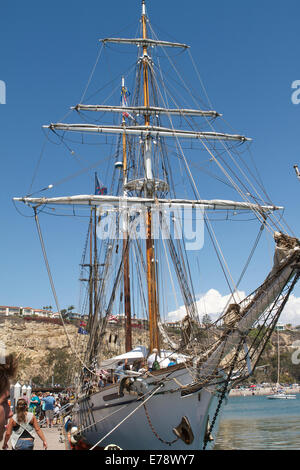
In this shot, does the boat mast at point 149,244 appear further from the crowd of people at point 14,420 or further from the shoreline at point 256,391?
the shoreline at point 256,391

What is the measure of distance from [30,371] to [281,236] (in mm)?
84230

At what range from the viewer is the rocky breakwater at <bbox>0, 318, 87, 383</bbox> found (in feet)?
279

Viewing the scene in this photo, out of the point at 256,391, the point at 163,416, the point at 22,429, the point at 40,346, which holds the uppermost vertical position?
the point at 22,429

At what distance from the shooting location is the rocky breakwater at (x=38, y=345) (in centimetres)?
8494

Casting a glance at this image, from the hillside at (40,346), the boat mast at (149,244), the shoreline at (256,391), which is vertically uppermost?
the boat mast at (149,244)

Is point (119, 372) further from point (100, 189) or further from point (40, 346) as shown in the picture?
point (40, 346)

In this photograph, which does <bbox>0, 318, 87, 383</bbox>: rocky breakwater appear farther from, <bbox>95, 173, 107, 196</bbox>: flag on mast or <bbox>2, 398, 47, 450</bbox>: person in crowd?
<bbox>2, 398, 47, 450</bbox>: person in crowd

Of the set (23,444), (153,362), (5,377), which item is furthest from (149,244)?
(5,377)

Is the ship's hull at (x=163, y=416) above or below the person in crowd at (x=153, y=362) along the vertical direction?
below

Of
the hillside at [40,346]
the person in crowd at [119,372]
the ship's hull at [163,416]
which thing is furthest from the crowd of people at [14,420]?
the hillside at [40,346]

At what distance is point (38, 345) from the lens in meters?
92.6

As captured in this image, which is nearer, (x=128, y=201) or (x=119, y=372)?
(x=119, y=372)
